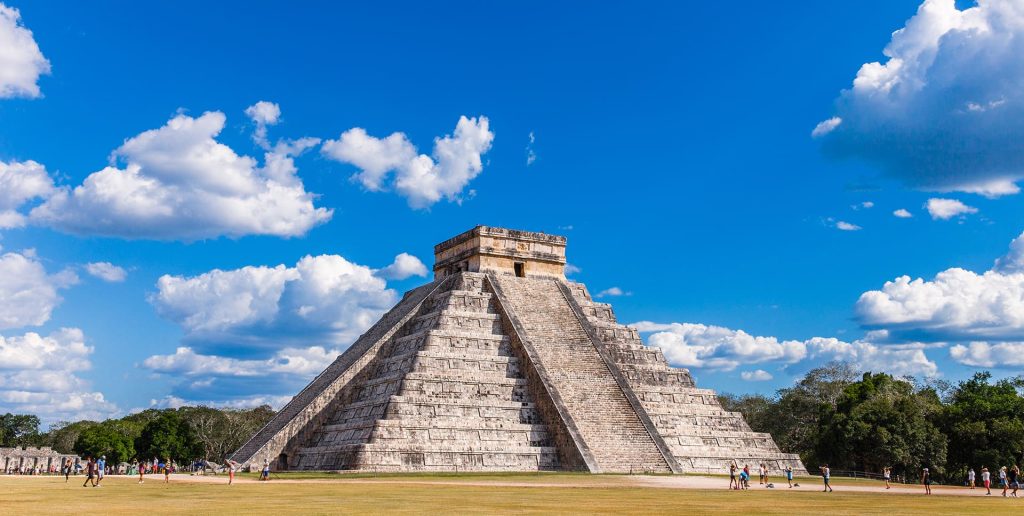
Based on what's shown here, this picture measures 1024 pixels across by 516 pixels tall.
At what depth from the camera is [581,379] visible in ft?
105

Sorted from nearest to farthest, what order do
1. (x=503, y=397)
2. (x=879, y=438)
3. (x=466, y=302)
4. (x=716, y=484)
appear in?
(x=716, y=484)
(x=503, y=397)
(x=466, y=302)
(x=879, y=438)

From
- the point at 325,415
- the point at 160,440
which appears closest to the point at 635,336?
the point at 325,415

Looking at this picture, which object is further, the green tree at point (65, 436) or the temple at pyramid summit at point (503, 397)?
the green tree at point (65, 436)

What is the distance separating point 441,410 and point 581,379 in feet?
18.4

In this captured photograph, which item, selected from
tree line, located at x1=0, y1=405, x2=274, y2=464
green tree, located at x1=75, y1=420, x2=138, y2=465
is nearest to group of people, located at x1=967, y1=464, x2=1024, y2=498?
tree line, located at x1=0, y1=405, x2=274, y2=464

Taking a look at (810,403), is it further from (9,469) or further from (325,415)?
(9,469)

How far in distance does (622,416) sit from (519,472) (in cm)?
455

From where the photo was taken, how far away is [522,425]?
29.7m

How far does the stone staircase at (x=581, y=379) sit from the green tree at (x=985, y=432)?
802 inches

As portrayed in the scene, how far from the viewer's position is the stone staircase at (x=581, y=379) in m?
28.9

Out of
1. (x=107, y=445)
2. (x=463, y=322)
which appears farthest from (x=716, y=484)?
(x=107, y=445)

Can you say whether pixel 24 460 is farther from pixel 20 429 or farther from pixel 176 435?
pixel 20 429

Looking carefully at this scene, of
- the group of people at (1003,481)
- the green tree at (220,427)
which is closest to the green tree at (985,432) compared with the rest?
the group of people at (1003,481)

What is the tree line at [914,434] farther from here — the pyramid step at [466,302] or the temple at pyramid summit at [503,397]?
the pyramid step at [466,302]
